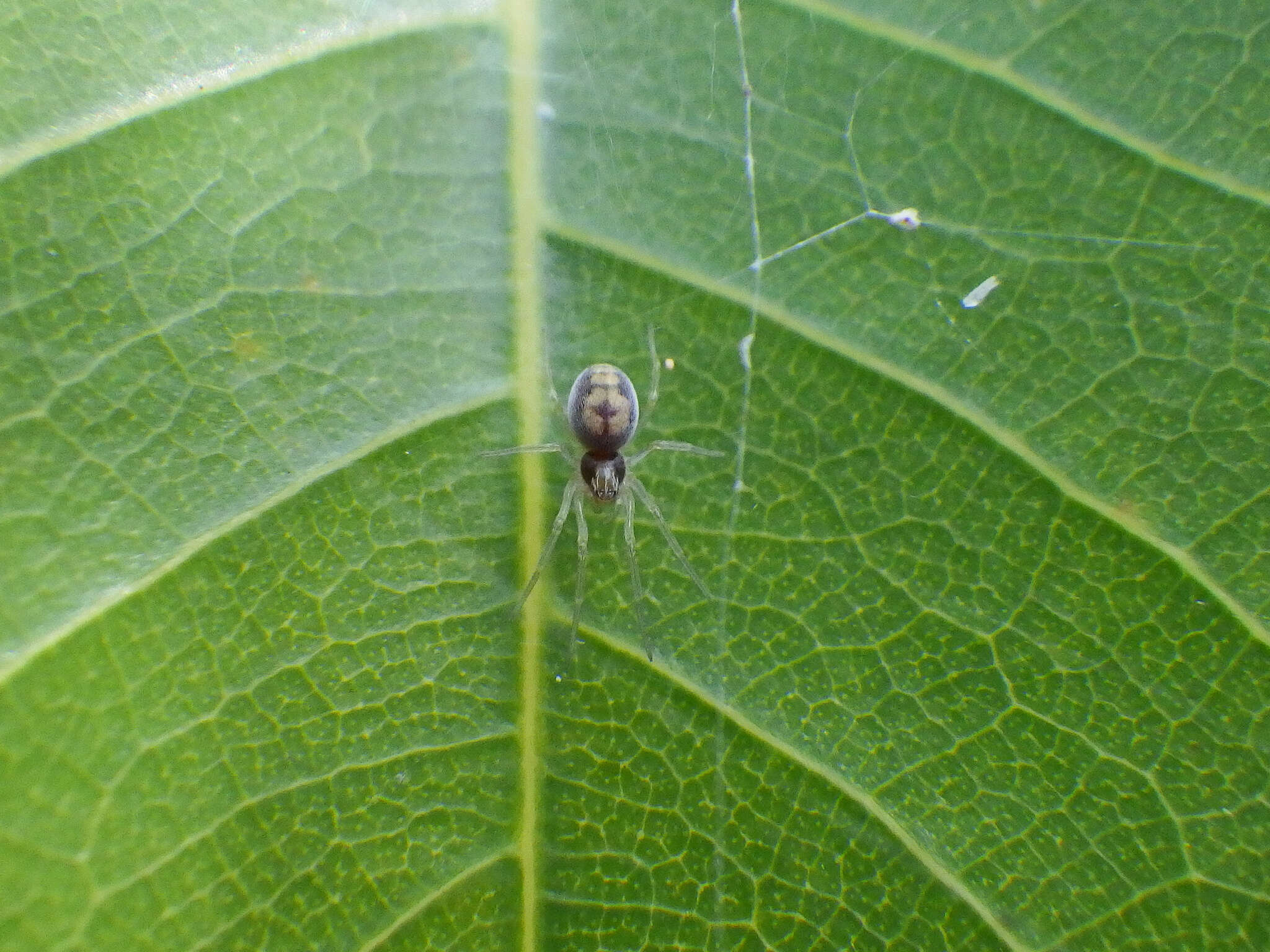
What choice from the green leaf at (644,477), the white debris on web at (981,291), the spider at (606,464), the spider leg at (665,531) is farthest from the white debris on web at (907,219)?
the spider leg at (665,531)

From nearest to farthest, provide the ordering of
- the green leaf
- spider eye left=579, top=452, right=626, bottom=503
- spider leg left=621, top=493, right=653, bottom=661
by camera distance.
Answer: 1. the green leaf
2. spider leg left=621, top=493, right=653, bottom=661
3. spider eye left=579, top=452, right=626, bottom=503

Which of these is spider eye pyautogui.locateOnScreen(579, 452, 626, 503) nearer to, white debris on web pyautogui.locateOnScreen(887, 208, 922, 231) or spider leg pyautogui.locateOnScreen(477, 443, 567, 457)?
spider leg pyautogui.locateOnScreen(477, 443, 567, 457)

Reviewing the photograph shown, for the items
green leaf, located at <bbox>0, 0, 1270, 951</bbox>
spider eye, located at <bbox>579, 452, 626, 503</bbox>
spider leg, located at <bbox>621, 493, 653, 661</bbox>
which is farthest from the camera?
spider eye, located at <bbox>579, 452, 626, 503</bbox>

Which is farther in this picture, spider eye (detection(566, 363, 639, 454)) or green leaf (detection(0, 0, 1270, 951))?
spider eye (detection(566, 363, 639, 454))

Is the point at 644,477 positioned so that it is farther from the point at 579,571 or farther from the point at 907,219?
the point at 907,219

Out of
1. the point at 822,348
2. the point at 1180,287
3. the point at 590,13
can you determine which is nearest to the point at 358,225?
the point at 590,13

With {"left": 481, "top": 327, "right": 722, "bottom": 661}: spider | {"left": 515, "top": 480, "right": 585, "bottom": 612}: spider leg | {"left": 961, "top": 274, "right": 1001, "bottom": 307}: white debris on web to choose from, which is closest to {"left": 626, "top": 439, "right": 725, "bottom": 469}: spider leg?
{"left": 481, "top": 327, "right": 722, "bottom": 661}: spider

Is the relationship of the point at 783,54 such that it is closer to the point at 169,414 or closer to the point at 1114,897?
the point at 169,414

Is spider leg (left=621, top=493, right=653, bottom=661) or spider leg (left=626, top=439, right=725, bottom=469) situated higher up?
spider leg (left=626, top=439, right=725, bottom=469)
